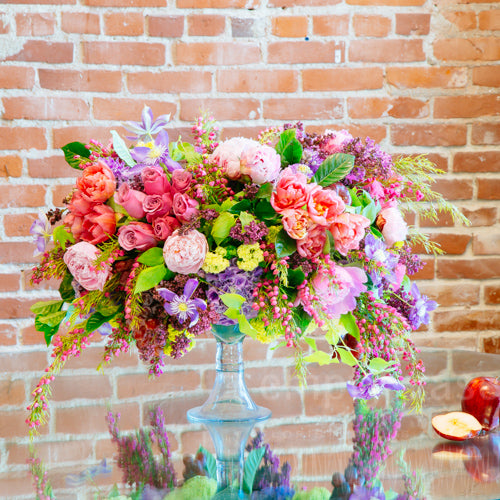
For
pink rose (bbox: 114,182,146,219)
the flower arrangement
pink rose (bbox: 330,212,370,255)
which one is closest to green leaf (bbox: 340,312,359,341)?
the flower arrangement

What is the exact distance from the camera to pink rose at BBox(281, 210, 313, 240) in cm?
86

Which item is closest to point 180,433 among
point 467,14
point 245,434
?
point 245,434

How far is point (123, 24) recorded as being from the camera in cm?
173

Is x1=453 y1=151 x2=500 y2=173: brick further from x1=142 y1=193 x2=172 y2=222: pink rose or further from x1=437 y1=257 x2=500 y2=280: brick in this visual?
x1=142 y1=193 x2=172 y2=222: pink rose

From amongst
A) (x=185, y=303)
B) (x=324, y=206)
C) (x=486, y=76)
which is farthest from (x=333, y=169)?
(x=486, y=76)

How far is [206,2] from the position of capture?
1.75 metres

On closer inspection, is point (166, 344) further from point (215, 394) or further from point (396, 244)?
point (396, 244)

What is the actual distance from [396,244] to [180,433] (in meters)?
0.41

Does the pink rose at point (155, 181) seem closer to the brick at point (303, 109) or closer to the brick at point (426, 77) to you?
the brick at point (303, 109)

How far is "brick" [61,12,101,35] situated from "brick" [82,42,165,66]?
3 centimetres

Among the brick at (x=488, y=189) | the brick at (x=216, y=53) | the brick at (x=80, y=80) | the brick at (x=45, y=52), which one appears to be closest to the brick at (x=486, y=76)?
the brick at (x=488, y=189)

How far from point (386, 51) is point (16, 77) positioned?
38.3 inches

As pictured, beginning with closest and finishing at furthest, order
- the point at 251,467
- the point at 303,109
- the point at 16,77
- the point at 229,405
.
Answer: the point at 251,467
the point at 229,405
the point at 16,77
the point at 303,109

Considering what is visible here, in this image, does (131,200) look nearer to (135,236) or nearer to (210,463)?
(135,236)
